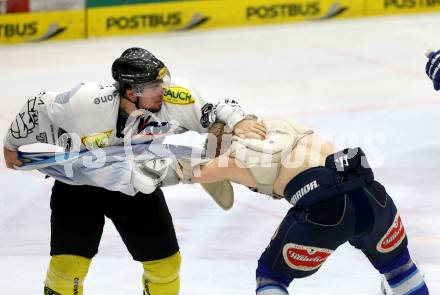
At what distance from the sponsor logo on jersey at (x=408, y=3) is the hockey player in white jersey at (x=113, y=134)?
778 cm

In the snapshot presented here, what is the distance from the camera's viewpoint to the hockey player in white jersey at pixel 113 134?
5477mm

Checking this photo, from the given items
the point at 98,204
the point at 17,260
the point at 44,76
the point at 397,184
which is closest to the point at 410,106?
the point at 397,184

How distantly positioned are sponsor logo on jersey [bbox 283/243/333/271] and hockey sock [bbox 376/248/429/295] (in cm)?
40

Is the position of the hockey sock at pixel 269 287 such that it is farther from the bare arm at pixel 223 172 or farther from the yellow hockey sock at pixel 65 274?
the yellow hockey sock at pixel 65 274

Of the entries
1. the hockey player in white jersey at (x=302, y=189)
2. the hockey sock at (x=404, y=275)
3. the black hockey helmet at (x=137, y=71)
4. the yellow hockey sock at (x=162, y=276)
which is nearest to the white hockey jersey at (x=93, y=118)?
the black hockey helmet at (x=137, y=71)

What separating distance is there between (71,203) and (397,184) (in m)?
3.28

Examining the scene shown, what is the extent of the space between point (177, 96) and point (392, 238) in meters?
1.29

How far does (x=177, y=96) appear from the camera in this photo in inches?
221

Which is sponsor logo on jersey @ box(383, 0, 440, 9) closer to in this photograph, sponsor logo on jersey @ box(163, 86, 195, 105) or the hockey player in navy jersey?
sponsor logo on jersey @ box(163, 86, 195, 105)

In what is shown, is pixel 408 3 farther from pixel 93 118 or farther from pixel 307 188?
pixel 307 188

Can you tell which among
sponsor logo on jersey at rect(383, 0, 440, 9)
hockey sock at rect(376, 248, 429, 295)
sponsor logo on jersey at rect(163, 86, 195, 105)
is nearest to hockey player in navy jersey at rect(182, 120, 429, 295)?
hockey sock at rect(376, 248, 429, 295)

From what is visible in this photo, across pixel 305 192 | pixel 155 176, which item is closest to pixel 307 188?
pixel 305 192

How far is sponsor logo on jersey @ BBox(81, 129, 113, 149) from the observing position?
18.3 feet

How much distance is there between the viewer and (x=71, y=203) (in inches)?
218
